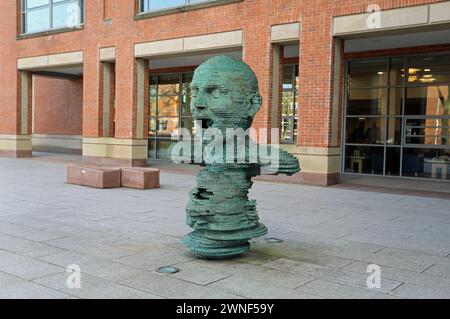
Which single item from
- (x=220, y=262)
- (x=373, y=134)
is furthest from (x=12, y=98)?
(x=220, y=262)

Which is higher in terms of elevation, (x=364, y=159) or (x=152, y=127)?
(x=152, y=127)

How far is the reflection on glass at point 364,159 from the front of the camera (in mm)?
16328

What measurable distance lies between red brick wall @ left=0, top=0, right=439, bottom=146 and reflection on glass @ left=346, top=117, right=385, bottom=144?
4.04 metres

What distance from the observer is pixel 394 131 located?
52.4ft

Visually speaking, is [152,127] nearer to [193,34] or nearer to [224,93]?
[193,34]

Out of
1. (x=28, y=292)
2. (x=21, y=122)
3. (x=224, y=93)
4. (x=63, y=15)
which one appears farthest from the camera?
(x=21, y=122)

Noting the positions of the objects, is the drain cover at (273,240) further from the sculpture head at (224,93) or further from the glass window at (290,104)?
the glass window at (290,104)

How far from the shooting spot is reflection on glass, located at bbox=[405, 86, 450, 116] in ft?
49.5

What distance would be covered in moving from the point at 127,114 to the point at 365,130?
26.8 feet

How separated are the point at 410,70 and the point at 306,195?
6.85 m

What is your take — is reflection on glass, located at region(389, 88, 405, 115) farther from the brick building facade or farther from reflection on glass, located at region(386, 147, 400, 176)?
reflection on glass, located at region(386, 147, 400, 176)

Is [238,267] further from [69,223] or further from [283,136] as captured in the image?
[283,136]

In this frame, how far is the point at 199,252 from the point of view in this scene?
17.9ft

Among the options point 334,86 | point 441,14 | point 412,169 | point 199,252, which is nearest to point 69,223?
point 199,252
